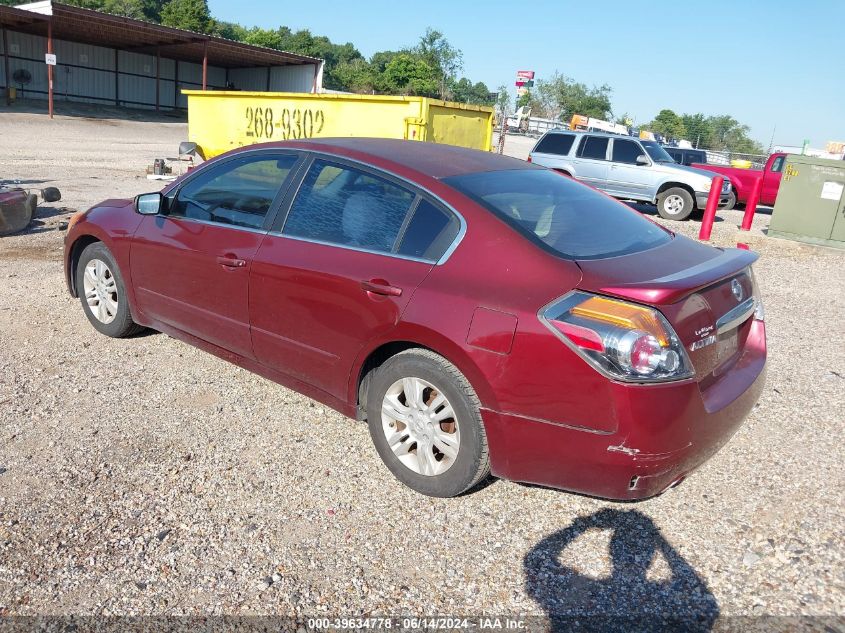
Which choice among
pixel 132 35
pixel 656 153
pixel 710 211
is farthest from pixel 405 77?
pixel 710 211

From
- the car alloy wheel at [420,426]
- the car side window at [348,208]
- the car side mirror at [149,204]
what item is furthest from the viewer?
the car side mirror at [149,204]

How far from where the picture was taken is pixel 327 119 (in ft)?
36.6

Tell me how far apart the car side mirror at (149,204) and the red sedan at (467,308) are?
9 centimetres

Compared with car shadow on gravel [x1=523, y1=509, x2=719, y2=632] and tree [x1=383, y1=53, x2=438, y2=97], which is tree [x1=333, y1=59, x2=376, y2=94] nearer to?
tree [x1=383, y1=53, x2=438, y2=97]

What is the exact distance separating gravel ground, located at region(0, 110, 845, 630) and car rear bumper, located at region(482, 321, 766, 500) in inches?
13.8

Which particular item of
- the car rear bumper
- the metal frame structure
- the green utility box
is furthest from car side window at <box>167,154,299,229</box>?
the metal frame structure

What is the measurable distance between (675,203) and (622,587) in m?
13.8

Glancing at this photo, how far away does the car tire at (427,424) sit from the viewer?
116 inches

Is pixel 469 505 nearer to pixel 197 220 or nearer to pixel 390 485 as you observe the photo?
pixel 390 485

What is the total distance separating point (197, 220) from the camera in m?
4.17

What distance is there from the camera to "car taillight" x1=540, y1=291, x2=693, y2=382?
2551 millimetres

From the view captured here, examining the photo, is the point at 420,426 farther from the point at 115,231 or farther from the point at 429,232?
the point at 115,231

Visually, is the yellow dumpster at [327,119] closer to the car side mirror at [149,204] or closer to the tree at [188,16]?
the car side mirror at [149,204]

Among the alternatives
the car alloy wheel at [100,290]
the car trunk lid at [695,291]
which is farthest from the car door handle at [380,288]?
the car alloy wheel at [100,290]
